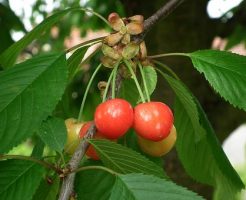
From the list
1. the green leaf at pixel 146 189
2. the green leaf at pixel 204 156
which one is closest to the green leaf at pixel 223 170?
the green leaf at pixel 204 156

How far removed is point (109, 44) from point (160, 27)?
1.22m

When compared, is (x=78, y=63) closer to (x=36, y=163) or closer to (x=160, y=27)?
(x=36, y=163)

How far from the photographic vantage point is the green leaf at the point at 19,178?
1.10 meters

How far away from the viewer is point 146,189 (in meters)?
1.00

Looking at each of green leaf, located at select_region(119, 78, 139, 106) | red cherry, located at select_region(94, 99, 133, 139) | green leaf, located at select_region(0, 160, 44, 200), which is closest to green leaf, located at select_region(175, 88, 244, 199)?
green leaf, located at select_region(119, 78, 139, 106)

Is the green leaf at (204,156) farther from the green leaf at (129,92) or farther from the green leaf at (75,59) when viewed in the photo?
the green leaf at (75,59)

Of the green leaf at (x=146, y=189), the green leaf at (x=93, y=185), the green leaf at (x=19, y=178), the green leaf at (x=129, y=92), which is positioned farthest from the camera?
the green leaf at (x=129, y=92)

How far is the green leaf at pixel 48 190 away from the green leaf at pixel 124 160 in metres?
0.12

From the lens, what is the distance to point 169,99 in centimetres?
229

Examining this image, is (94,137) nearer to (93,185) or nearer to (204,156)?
(93,185)

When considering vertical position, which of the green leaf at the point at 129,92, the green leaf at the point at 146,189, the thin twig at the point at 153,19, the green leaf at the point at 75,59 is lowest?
the green leaf at the point at 146,189

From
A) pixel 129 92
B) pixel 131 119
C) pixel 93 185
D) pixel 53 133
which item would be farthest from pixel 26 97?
pixel 129 92

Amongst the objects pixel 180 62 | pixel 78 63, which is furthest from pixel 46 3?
pixel 78 63

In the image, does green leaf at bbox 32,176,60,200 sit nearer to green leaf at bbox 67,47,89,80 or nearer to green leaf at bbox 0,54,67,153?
green leaf at bbox 0,54,67,153
